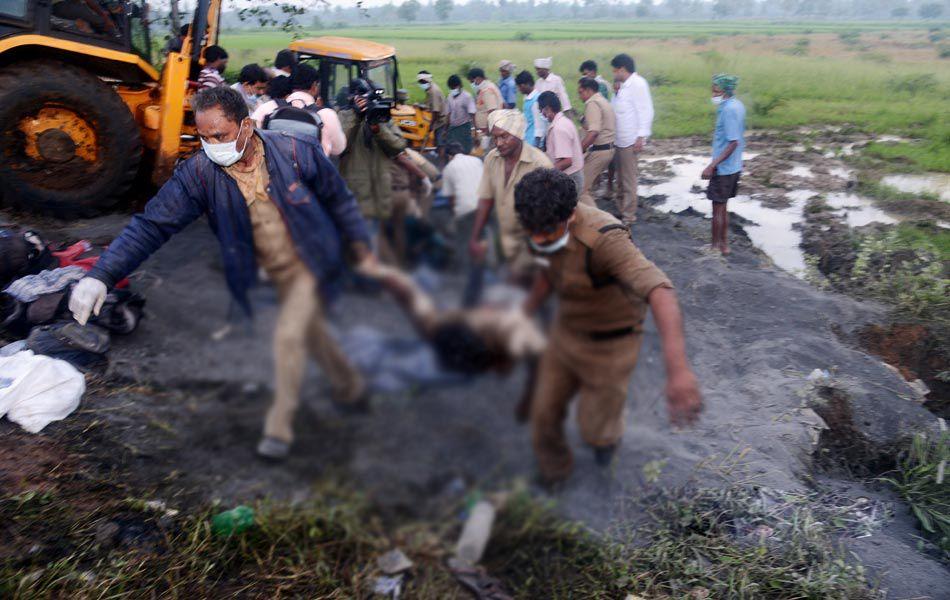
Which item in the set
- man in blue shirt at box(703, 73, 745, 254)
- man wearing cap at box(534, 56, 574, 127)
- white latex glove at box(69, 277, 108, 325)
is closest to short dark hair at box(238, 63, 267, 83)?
man wearing cap at box(534, 56, 574, 127)

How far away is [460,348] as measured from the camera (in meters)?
2.77

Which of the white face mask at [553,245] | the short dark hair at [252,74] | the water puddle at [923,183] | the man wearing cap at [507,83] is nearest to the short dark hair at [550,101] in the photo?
the short dark hair at [252,74]

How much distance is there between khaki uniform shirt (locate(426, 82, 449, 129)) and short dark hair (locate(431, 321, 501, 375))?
23.0 ft

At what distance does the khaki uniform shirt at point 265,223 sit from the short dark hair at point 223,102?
0.40 feet

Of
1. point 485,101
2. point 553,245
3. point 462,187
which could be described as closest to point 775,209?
point 485,101

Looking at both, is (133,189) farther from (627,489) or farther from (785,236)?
(785,236)

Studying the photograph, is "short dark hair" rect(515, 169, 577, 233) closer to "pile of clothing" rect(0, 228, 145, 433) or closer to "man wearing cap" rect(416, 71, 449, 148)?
"pile of clothing" rect(0, 228, 145, 433)

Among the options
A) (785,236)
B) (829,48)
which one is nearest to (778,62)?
(829,48)

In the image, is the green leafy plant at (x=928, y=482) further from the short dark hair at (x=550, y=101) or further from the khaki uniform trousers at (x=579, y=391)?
the short dark hair at (x=550, y=101)

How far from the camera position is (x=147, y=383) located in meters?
3.63

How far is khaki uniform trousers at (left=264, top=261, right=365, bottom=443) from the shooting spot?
305 cm

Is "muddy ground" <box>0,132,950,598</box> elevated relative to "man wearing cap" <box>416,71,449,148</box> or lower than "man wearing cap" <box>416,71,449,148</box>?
lower

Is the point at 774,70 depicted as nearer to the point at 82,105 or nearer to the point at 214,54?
the point at 214,54

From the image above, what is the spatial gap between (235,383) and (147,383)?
2.01 feet
